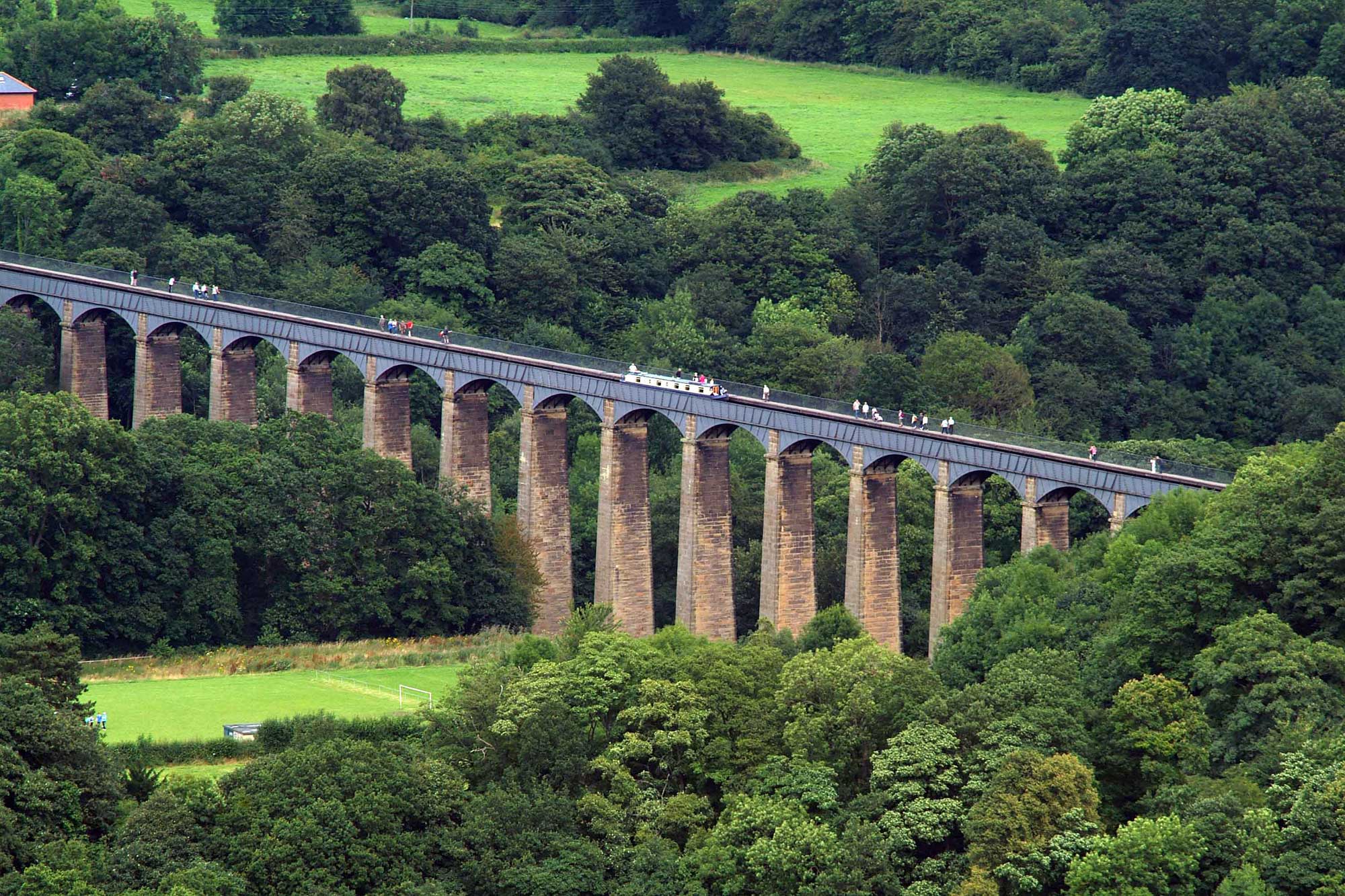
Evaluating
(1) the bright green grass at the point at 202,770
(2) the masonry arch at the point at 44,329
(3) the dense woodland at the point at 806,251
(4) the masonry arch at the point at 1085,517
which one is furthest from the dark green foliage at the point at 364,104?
(1) the bright green grass at the point at 202,770

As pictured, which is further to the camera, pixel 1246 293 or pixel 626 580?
pixel 1246 293

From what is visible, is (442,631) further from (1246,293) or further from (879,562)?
(1246,293)

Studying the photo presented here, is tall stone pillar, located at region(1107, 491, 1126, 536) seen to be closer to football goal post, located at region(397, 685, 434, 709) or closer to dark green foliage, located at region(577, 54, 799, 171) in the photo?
football goal post, located at region(397, 685, 434, 709)

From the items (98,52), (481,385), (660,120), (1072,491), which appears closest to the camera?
(1072,491)

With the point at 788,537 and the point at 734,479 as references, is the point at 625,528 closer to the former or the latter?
the point at 788,537

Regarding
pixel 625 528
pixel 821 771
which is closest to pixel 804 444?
pixel 625 528

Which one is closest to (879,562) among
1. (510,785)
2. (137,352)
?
(510,785)
